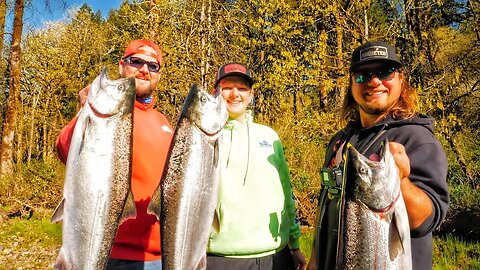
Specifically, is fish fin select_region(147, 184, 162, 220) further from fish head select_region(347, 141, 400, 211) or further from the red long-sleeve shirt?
fish head select_region(347, 141, 400, 211)

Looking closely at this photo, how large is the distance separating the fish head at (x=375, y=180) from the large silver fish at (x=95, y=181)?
134 cm

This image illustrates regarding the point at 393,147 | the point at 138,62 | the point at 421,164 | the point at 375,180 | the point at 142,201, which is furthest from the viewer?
the point at 138,62

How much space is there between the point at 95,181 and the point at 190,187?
0.56 meters

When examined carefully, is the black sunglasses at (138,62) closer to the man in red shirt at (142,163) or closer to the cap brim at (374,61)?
the man in red shirt at (142,163)

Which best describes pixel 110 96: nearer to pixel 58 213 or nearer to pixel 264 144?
pixel 58 213

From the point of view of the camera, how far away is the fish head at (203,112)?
2619mm

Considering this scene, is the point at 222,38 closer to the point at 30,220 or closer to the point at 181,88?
the point at 181,88

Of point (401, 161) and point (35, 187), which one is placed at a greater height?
point (401, 161)

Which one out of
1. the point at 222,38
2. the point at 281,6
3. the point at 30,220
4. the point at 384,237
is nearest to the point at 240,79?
the point at 384,237

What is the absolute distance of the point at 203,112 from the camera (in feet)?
8.61

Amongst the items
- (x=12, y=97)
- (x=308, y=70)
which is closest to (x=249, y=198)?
(x=308, y=70)

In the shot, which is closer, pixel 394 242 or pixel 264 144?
pixel 394 242

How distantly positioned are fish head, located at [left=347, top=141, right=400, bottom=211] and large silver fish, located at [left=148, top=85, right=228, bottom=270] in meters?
0.87

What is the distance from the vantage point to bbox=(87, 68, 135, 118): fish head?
2502 millimetres
